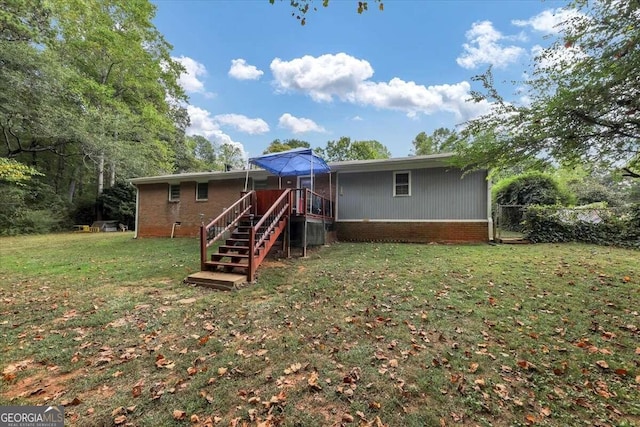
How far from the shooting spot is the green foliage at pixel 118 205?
2261 centimetres

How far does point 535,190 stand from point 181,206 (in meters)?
16.3

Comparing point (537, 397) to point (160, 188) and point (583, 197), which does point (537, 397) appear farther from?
point (583, 197)

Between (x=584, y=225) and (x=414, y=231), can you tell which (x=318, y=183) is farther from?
(x=584, y=225)

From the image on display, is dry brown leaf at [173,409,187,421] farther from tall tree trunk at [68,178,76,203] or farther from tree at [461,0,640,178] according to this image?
tall tree trunk at [68,178,76,203]

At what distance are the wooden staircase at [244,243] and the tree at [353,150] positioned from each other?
26.3 m

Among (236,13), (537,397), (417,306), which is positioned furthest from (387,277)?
(236,13)

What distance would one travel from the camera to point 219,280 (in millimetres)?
5844

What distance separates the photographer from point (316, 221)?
32.0 ft

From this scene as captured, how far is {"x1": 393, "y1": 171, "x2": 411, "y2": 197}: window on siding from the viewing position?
1095 centimetres

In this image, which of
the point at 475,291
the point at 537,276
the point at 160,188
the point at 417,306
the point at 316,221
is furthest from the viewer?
the point at 160,188

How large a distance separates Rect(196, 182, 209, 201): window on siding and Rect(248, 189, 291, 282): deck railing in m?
6.56

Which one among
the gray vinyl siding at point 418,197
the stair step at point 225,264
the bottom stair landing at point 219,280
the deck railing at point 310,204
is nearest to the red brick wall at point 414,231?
the gray vinyl siding at point 418,197

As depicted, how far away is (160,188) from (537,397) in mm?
16016

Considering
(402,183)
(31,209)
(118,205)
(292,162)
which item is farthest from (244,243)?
(31,209)
